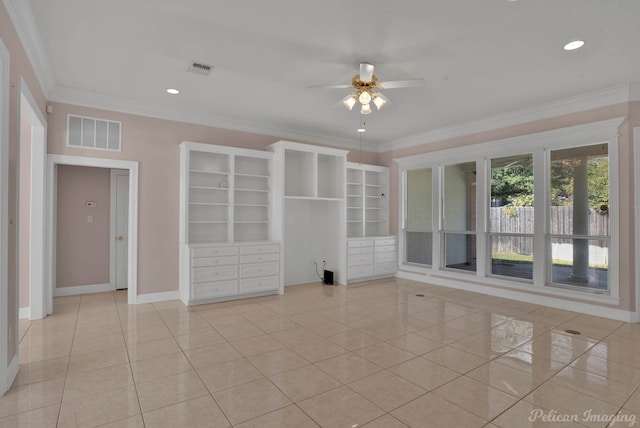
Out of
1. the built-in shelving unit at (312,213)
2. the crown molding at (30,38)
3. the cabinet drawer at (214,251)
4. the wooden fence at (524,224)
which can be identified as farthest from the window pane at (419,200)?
the crown molding at (30,38)

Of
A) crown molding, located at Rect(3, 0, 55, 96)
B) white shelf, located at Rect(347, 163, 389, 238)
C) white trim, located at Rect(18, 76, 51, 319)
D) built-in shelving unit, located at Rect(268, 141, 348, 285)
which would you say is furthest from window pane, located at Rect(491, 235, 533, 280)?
white trim, located at Rect(18, 76, 51, 319)

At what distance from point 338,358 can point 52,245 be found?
4.16 m

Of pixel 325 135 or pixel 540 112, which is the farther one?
pixel 325 135

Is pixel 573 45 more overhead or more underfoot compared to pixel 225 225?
more overhead

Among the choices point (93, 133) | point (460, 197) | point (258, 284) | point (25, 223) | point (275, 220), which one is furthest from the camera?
point (460, 197)

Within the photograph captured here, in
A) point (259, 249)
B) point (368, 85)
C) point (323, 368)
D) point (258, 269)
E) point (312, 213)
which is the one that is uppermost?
point (368, 85)

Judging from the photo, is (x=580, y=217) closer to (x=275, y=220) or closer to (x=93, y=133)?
(x=275, y=220)

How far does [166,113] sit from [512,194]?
5.71 meters

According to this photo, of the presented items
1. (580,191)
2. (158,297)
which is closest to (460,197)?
(580,191)

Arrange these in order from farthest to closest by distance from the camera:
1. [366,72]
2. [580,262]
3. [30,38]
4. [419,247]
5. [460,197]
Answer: [419,247]
[460,197]
[580,262]
[366,72]
[30,38]

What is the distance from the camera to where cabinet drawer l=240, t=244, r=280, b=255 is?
541cm

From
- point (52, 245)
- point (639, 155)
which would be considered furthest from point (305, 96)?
point (639, 155)

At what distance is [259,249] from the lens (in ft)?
18.2

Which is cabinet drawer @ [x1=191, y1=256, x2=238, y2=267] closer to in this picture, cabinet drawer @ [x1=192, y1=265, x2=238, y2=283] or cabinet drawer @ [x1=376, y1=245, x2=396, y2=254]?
cabinet drawer @ [x1=192, y1=265, x2=238, y2=283]
